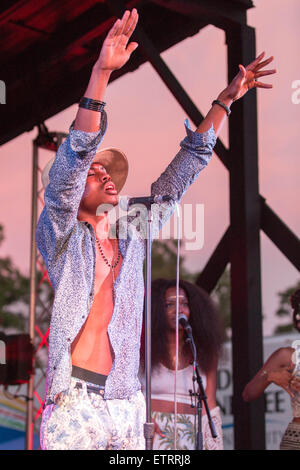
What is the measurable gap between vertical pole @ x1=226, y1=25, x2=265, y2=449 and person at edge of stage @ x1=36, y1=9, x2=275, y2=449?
2.23 metres

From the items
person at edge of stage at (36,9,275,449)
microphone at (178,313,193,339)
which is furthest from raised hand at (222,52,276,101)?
microphone at (178,313,193,339)

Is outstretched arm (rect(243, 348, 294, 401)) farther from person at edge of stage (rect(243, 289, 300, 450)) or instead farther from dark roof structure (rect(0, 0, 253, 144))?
dark roof structure (rect(0, 0, 253, 144))

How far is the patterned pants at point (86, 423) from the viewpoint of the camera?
2.04 m

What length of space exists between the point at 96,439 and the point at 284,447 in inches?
83.6

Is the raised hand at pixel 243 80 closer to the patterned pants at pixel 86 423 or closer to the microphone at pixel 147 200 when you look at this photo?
the microphone at pixel 147 200

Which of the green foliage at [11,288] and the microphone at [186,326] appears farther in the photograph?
the green foliage at [11,288]

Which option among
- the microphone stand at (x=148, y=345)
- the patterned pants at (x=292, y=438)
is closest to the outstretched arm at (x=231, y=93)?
the microphone stand at (x=148, y=345)

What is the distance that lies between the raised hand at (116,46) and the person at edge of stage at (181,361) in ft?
8.60

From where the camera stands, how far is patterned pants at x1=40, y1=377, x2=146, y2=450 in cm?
204

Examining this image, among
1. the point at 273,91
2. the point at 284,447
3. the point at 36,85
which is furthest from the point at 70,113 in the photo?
the point at 284,447

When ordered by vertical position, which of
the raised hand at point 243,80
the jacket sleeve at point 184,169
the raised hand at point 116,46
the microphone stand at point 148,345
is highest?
the raised hand at point 243,80

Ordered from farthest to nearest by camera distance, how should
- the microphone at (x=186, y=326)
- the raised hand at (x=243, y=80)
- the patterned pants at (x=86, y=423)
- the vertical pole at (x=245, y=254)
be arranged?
the vertical pole at (x=245, y=254) → the microphone at (x=186, y=326) → the raised hand at (x=243, y=80) → the patterned pants at (x=86, y=423)

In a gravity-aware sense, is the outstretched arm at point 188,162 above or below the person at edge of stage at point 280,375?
above

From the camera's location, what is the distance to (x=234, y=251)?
15.2 ft
